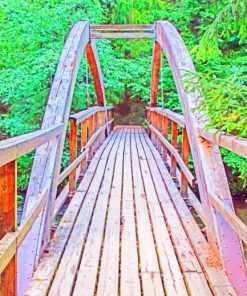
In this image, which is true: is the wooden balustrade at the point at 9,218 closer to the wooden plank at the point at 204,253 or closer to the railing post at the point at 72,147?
the wooden plank at the point at 204,253

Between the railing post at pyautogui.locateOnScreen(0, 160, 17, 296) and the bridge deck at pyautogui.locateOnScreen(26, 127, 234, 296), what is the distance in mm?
334

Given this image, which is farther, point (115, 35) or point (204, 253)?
point (115, 35)

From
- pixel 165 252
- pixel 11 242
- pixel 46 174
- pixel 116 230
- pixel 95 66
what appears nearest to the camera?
pixel 11 242

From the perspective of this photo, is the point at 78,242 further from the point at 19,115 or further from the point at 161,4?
the point at 161,4

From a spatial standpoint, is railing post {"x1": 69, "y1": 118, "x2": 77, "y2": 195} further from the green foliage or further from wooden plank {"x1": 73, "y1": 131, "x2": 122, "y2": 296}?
the green foliage

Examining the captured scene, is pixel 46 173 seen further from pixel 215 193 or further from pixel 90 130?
pixel 90 130

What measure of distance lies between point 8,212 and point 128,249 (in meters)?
1.10

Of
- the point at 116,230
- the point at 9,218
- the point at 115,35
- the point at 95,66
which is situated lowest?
the point at 116,230

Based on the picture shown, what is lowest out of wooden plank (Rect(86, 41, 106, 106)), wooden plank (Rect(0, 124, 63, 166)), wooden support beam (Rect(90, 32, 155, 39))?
wooden plank (Rect(0, 124, 63, 166))

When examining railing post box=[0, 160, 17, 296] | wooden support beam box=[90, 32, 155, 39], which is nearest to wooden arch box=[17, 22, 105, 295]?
railing post box=[0, 160, 17, 296]

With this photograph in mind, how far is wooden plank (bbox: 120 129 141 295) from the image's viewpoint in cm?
206

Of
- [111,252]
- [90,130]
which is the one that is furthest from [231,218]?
[90,130]

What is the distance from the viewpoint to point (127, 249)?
2.56 m

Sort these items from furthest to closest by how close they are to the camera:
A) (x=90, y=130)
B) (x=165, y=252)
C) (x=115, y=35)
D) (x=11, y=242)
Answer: (x=115, y=35), (x=90, y=130), (x=165, y=252), (x=11, y=242)
